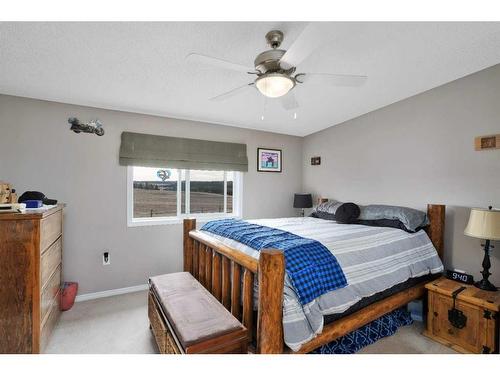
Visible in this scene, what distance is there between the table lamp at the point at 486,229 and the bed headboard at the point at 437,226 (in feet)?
1.40

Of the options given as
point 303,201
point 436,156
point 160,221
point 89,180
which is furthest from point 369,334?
point 89,180

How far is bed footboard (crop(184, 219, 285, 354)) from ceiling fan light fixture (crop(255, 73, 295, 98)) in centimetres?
108

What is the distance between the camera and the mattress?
1.48m

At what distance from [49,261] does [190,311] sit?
1.34m

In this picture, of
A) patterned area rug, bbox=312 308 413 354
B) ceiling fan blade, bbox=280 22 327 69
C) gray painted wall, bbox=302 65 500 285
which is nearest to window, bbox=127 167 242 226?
gray painted wall, bbox=302 65 500 285

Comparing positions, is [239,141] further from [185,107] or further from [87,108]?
[87,108]

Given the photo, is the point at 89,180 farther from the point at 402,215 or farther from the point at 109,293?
the point at 402,215

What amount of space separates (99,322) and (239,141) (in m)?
2.85

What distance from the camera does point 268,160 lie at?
4.13 m

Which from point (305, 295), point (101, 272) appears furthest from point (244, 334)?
Answer: point (101, 272)

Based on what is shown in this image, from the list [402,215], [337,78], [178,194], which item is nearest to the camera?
[337,78]

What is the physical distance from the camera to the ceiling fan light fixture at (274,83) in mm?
1584

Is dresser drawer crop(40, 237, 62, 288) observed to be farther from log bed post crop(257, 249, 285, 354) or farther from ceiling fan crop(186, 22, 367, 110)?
ceiling fan crop(186, 22, 367, 110)

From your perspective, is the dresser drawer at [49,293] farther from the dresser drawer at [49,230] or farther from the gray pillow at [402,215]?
the gray pillow at [402,215]
